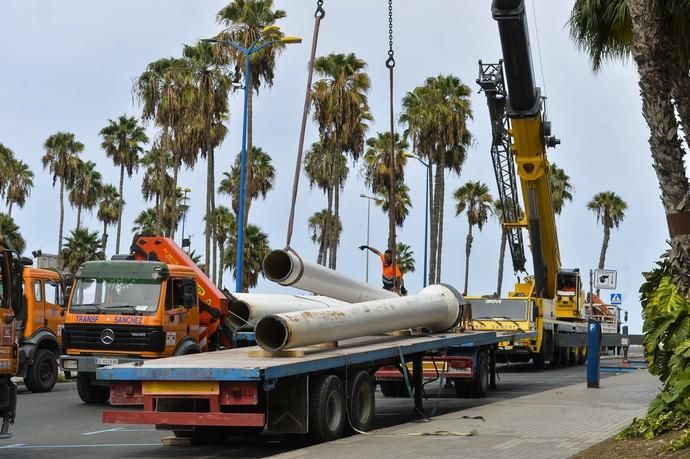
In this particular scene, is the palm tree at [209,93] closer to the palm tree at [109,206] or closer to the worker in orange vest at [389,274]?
the worker in orange vest at [389,274]

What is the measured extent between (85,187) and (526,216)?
5613 centimetres

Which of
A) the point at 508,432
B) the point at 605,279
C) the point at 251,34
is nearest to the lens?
the point at 508,432

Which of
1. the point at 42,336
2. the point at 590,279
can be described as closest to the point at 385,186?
the point at 590,279

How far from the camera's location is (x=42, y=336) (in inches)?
916

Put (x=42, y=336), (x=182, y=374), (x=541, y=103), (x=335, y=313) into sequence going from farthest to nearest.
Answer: (x=541, y=103)
(x=42, y=336)
(x=335, y=313)
(x=182, y=374)

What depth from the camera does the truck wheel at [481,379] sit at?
2120cm

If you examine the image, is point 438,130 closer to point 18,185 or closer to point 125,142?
point 125,142

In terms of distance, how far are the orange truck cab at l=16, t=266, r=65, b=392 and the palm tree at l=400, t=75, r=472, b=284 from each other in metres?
35.3

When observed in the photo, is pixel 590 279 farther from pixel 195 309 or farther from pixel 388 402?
pixel 195 309

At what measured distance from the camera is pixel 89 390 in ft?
67.9

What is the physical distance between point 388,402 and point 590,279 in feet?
45.0

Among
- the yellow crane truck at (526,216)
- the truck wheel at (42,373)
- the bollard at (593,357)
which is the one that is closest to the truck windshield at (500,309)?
the yellow crane truck at (526,216)

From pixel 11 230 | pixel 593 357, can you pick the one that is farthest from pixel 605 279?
pixel 11 230

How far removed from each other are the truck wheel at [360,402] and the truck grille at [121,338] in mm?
5415
